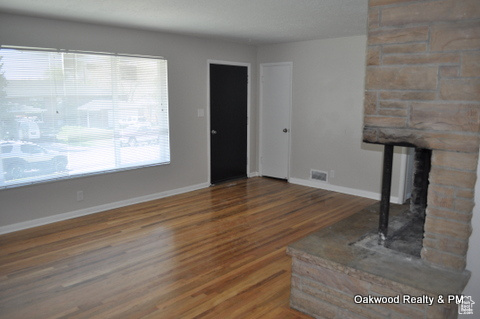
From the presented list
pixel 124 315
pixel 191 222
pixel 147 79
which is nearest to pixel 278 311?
pixel 124 315

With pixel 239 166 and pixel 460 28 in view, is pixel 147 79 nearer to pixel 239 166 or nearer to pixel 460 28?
pixel 239 166

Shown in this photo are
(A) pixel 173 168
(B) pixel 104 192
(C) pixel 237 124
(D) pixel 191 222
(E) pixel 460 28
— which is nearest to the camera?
(E) pixel 460 28

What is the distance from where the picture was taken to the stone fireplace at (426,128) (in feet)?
6.66

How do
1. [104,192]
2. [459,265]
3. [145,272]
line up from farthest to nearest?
[104,192] → [145,272] → [459,265]

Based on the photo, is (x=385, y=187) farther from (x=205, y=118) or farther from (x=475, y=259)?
(x=205, y=118)

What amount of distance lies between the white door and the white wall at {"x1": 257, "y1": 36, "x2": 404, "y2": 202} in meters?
0.14

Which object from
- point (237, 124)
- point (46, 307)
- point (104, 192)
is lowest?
point (46, 307)

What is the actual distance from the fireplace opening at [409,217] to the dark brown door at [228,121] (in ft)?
11.6

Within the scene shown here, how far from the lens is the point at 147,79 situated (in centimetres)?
519

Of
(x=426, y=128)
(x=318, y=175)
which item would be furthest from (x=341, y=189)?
(x=426, y=128)

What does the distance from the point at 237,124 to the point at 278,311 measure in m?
4.20

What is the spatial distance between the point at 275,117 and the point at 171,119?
1905 millimetres

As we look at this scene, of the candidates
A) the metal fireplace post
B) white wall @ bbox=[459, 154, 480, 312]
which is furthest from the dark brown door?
white wall @ bbox=[459, 154, 480, 312]

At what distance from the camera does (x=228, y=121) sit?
6.37m
